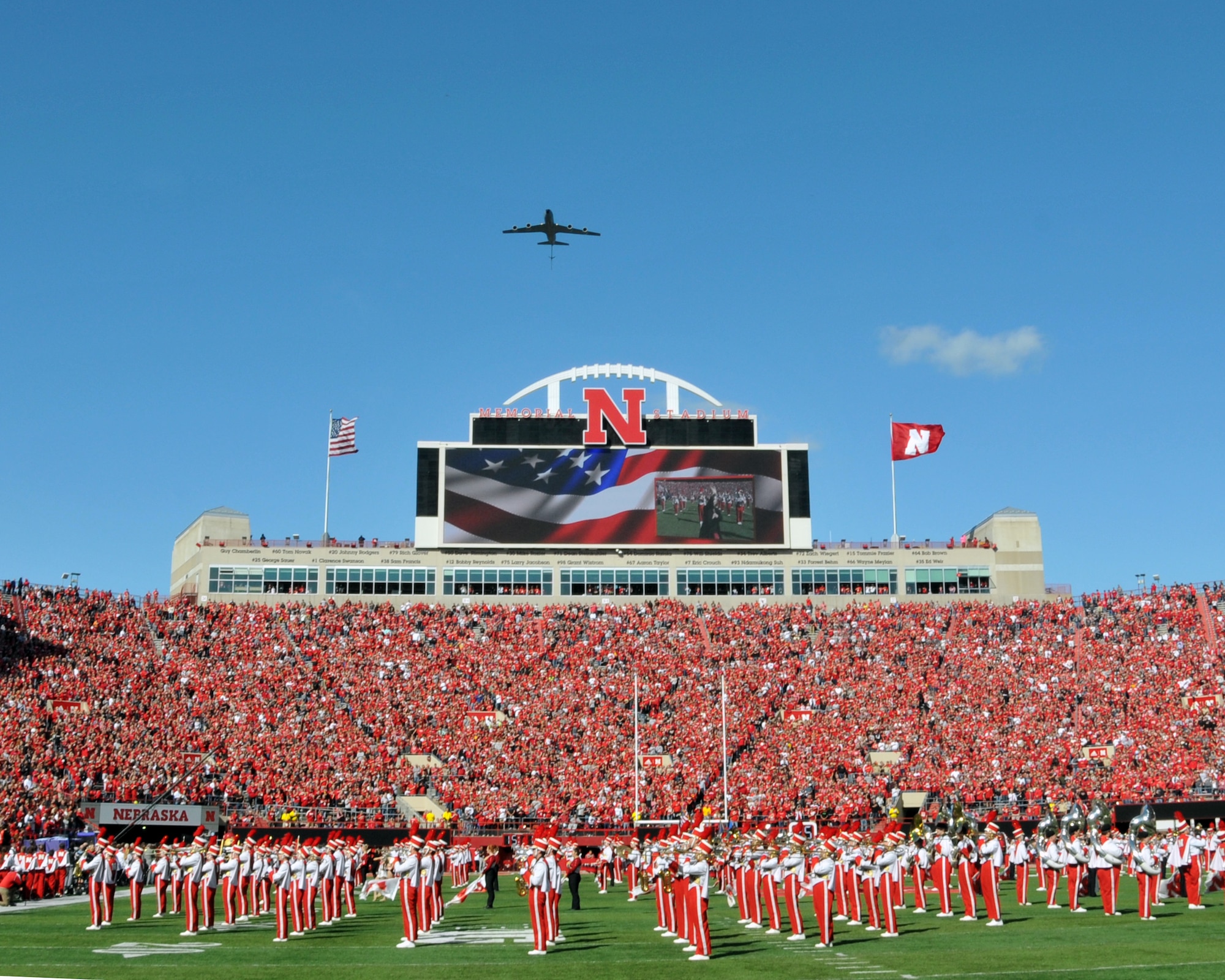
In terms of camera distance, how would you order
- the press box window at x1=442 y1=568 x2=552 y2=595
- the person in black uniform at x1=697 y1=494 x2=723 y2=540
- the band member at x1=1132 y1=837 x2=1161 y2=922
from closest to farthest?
the band member at x1=1132 y1=837 x2=1161 y2=922 → the press box window at x1=442 y1=568 x2=552 y2=595 → the person in black uniform at x1=697 y1=494 x2=723 y2=540

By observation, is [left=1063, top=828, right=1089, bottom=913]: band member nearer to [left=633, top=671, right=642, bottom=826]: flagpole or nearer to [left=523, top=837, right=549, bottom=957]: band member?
[left=523, top=837, right=549, bottom=957]: band member

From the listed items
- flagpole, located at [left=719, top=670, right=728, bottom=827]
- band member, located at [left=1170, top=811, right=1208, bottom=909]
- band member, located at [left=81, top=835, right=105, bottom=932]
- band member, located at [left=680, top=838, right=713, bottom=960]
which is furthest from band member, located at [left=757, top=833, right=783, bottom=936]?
flagpole, located at [left=719, top=670, right=728, bottom=827]

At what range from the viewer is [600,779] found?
153ft

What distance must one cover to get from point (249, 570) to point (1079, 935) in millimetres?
48958

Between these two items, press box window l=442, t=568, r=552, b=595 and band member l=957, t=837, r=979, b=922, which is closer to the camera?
band member l=957, t=837, r=979, b=922

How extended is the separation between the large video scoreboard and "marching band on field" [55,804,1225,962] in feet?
111

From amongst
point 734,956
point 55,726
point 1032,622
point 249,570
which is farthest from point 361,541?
point 734,956

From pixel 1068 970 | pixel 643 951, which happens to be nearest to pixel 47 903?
pixel 643 951

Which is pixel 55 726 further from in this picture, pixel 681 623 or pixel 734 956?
pixel 734 956

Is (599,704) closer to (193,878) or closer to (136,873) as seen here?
(136,873)

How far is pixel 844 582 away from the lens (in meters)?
62.8

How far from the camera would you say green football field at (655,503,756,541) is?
204ft

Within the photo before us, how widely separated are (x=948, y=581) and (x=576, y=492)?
18402mm

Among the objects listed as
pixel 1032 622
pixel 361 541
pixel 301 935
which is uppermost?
pixel 361 541
